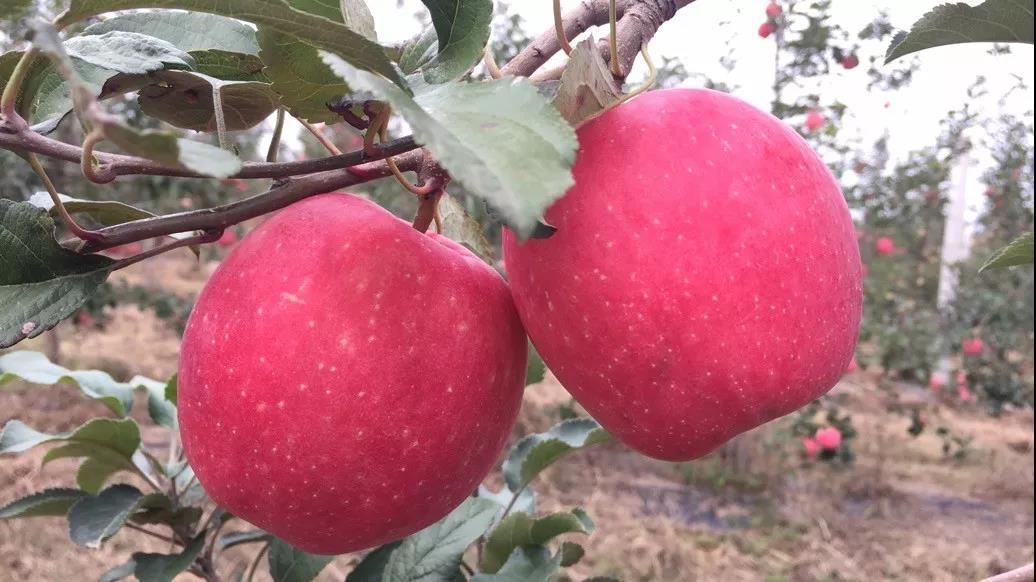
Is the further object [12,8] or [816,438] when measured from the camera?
[816,438]

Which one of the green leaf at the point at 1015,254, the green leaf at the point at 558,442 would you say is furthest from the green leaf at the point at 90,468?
the green leaf at the point at 1015,254

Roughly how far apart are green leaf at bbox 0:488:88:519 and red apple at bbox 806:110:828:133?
2.13 meters

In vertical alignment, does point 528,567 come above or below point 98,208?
below

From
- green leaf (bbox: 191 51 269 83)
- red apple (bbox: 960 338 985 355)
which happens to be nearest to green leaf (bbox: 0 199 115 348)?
green leaf (bbox: 191 51 269 83)

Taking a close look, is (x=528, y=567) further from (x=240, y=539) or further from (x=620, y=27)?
(x=620, y=27)

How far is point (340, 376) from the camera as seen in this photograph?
377 mm

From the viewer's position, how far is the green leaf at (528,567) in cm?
63

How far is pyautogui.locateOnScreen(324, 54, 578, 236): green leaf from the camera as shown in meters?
0.25

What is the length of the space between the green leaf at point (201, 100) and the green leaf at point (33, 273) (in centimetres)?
9

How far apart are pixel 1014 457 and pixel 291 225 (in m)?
3.67

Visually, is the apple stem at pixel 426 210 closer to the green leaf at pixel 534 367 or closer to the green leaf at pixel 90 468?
the green leaf at pixel 534 367

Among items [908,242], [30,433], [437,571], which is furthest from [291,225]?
[908,242]

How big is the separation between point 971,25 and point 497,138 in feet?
0.68

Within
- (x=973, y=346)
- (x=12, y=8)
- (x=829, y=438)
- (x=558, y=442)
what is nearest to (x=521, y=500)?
(x=558, y=442)
